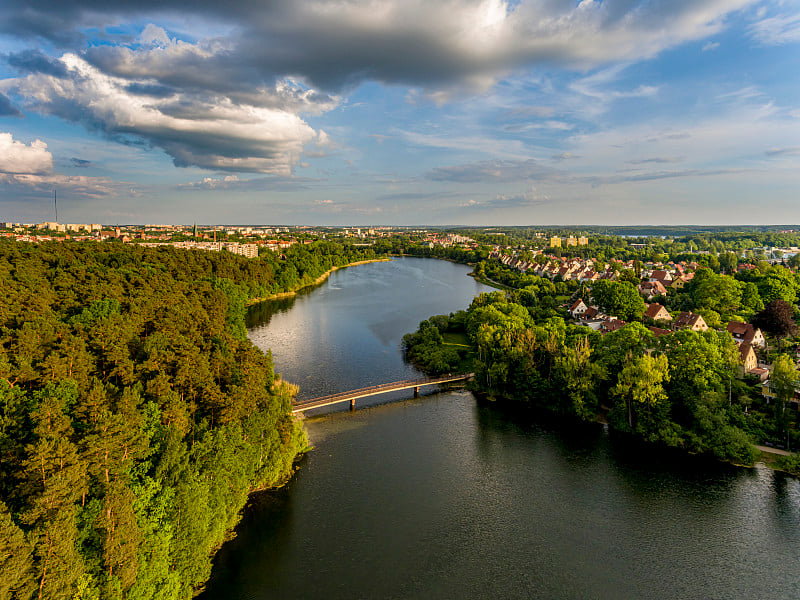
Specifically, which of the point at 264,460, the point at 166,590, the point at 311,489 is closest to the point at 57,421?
the point at 166,590

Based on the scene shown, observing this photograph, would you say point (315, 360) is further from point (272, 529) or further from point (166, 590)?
point (166, 590)

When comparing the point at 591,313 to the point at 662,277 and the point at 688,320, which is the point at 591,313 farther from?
the point at 662,277

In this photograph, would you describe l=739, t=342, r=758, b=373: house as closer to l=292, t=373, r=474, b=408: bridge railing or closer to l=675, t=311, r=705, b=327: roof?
l=675, t=311, r=705, b=327: roof

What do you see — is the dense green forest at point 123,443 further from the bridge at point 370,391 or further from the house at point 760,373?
the house at point 760,373

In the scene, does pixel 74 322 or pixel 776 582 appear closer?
pixel 776 582

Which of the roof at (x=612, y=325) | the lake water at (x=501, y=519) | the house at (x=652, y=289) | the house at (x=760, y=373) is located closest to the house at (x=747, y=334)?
the house at (x=760, y=373)

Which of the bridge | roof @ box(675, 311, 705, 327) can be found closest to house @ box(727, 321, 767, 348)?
roof @ box(675, 311, 705, 327)

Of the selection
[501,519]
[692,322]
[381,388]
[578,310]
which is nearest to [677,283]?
[578,310]
